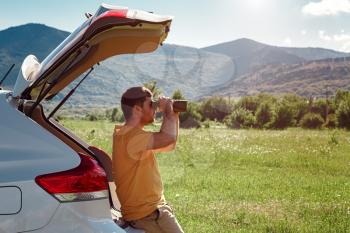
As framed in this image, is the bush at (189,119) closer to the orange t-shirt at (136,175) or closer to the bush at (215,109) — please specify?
the bush at (215,109)

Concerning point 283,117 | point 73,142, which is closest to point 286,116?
point 283,117

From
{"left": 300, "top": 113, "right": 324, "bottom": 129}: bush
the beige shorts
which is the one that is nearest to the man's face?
the beige shorts

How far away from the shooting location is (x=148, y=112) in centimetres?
Result: 414

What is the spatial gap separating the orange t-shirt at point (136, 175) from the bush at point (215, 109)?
101666 millimetres

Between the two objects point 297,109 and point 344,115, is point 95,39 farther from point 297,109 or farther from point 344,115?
point 297,109

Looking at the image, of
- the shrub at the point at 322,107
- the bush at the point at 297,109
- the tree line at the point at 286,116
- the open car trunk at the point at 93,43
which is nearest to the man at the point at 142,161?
the open car trunk at the point at 93,43

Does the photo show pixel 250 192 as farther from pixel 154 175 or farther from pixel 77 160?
pixel 77 160

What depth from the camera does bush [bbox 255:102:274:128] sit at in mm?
80150

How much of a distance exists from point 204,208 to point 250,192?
7.07ft

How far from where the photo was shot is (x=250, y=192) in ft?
37.1

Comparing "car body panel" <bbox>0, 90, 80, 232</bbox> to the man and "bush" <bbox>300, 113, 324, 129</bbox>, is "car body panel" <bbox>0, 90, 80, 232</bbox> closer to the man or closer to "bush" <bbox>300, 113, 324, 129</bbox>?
the man

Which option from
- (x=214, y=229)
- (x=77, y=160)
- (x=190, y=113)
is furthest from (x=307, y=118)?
(x=77, y=160)

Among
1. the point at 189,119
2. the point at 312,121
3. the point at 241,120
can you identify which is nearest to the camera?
the point at 312,121

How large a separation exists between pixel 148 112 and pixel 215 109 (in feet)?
349
